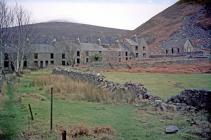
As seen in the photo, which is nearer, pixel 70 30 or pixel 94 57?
pixel 94 57

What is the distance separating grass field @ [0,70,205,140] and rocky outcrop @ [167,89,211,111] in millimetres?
689

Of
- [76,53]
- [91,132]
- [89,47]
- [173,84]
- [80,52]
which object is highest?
[89,47]

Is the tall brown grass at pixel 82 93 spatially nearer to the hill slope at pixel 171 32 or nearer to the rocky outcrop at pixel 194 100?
the rocky outcrop at pixel 194 100

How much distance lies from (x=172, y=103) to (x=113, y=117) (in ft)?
6.28

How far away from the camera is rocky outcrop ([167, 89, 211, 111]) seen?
7.24 m

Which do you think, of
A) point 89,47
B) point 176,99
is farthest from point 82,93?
point 89,47

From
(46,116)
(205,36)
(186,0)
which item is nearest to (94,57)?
(205,36)

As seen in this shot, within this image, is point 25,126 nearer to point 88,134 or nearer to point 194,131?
point 88,134

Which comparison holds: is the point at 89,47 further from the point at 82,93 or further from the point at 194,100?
the point at 194,100

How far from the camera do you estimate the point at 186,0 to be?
324 cm

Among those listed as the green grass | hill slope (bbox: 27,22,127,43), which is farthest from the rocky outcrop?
hill slope (bbox: 27,22,127,43)

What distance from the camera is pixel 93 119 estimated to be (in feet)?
22.9

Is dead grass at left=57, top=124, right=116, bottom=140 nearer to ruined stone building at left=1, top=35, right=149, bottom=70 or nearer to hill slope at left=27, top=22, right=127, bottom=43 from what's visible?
ruined stone building at left=1, top=35, right=149, bottom=70

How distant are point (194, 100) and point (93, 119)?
249 centimetres
